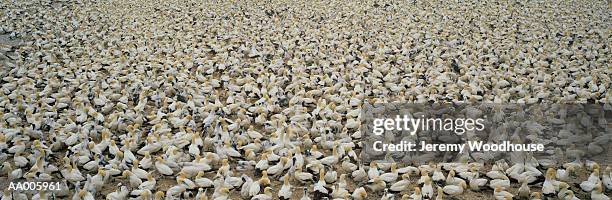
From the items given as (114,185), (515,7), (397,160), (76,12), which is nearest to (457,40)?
(515,7)

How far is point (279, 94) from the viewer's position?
31.4ft

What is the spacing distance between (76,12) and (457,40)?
476 inches

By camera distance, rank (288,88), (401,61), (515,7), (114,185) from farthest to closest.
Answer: (515,7)
(401,61)
(288,88)
(114,185)

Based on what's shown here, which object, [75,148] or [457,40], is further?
[457,40]

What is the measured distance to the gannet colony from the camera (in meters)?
6.70

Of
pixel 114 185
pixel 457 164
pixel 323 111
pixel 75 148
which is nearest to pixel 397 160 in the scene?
pixel 457 164

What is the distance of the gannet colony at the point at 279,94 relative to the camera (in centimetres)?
670

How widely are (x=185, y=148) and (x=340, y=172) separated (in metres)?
2.25

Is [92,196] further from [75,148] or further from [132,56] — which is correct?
[132,56]

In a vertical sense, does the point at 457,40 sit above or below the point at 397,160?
above

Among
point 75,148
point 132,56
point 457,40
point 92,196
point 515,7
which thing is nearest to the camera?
point 92,196

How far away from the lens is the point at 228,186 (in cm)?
648

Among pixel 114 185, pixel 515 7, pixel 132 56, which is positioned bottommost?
pixel 114 185

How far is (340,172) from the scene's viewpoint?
7.16m
